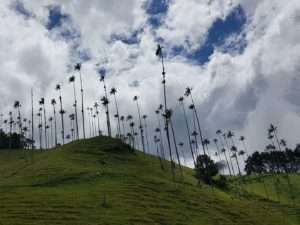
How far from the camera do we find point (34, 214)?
65312 millimetres

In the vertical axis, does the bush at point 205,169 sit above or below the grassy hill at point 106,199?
above

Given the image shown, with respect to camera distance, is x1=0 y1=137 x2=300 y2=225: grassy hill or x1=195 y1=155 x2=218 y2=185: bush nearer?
x1=0 y1=137 x2=300 y2=225: grassy hill

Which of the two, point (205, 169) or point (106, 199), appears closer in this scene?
point (106, 199)

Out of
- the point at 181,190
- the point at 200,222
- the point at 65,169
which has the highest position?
the point at 65,169

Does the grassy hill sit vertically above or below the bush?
below

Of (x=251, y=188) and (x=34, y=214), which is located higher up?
(x=251, y=188)

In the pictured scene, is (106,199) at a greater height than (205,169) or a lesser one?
lesser

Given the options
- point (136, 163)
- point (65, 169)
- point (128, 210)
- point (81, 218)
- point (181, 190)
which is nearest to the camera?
point (81, 218)

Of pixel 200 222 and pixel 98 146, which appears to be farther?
pixel 98 146

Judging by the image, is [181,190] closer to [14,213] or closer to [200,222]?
[200,222]

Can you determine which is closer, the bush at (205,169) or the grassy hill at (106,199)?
the grassy hill at (106,199)

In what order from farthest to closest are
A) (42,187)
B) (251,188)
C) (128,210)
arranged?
1. (251,188)
2. (42,187)
3. (128,210)

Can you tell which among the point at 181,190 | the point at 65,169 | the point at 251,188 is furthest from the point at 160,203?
the point at 251,188

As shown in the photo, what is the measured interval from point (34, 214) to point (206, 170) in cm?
9083
